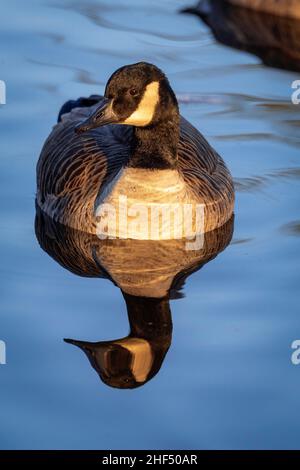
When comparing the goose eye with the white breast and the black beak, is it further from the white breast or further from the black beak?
the white breast

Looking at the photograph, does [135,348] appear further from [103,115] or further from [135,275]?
[103,115]

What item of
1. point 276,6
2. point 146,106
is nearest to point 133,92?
point 146,106

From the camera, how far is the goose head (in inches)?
397

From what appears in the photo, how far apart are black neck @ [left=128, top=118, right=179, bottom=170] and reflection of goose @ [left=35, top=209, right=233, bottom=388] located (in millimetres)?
683

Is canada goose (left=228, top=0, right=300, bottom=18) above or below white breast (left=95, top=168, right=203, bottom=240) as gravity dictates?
above

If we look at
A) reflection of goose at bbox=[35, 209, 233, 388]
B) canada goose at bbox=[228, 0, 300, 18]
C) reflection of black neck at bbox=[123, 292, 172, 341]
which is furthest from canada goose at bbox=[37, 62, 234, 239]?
canada goose at bbox=[228, 0, 300, 18]

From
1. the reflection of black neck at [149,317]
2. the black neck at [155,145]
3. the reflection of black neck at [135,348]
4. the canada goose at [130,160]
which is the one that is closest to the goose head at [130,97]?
the canada goose at [130,160]

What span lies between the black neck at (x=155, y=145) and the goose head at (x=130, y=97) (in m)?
0.16

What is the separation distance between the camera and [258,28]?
1655cm

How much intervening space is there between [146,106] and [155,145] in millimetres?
369

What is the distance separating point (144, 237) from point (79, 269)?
700mm

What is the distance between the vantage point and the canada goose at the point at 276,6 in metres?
16.7

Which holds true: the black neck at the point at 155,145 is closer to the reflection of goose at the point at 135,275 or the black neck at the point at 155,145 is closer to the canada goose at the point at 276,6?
the reflection of goose at the point at 135,275

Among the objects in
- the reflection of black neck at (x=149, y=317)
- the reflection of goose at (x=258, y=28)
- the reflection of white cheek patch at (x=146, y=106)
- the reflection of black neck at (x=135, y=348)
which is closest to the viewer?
the reflection of black neck at (x=135, y=348)
